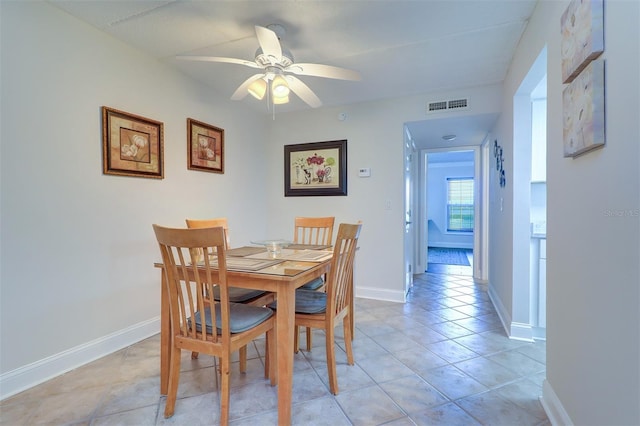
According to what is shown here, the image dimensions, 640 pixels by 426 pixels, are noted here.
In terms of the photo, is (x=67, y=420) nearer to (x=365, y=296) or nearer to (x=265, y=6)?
(x=265, y=6)

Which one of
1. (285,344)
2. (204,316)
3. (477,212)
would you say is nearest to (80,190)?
(204,316)

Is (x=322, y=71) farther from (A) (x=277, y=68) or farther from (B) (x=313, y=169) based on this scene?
(B) (x=313, y=169)

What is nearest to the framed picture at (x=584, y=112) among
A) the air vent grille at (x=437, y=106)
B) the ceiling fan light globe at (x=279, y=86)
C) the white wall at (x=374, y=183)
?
the ceiling fan light globe at (x=279, y=86)

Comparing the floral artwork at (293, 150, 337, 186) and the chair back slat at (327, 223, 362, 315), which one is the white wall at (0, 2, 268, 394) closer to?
the floral artwork at (293, 150, 337, 186)

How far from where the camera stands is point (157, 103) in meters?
2.57

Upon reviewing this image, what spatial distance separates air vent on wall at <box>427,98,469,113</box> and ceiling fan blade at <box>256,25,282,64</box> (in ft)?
6.60

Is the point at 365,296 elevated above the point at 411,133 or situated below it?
below

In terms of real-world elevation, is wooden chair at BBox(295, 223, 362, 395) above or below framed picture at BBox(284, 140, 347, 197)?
below

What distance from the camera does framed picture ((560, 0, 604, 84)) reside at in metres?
1.05

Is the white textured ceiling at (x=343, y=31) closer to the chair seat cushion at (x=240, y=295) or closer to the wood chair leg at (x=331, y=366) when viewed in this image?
the chair seat cushion at (x=240, y=295)

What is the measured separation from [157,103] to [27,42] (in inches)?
34.2

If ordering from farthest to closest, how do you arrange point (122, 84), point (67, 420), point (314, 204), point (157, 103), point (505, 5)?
point (314, 204)
point (157, 103)
point (122, 84)
point (505, 5)
point (67, 420)

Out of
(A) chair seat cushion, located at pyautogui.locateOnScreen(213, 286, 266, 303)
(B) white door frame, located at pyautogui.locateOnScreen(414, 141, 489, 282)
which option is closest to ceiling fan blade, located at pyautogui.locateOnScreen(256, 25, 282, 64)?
(A) chair seat cushion, located at pyautogui.locateOnScreen(213, 286, 266, 303)

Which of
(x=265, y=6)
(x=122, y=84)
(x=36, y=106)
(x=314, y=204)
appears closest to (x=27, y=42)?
(x=36, y=106)
